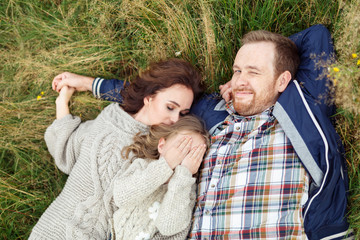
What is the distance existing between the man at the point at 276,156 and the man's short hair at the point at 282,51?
0.4 inches

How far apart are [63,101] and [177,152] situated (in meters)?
1.75

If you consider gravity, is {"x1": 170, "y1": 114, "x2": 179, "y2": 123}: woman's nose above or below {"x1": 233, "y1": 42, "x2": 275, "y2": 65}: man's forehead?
below

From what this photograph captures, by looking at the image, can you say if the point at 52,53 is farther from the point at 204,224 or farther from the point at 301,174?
the point at 301,174

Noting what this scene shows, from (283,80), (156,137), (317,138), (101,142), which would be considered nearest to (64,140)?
(101,142)

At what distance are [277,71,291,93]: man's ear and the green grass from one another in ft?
2.66

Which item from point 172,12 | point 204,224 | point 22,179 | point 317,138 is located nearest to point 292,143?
point 317,138

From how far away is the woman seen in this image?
3.10 meters

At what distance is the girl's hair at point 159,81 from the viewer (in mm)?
3464

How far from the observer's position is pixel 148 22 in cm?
403

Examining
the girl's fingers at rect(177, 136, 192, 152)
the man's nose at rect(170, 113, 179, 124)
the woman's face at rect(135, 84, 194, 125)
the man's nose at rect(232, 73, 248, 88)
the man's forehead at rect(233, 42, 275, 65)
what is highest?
the man's forehead at rect(233, 42, 275, 65)

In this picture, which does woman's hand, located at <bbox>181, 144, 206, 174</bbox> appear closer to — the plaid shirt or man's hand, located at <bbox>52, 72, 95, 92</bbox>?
the plaid shirt

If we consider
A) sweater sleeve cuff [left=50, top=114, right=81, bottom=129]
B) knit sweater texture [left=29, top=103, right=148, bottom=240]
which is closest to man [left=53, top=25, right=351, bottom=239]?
knit sweater texture [left=29, top=103, right=148, bottom=240]

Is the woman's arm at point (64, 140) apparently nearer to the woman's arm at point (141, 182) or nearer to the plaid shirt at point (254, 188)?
the woman's arm at point (141, 182)

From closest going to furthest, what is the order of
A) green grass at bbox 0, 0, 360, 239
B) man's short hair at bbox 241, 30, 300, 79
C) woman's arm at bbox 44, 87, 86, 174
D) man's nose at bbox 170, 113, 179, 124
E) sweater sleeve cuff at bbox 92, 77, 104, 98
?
man's short hair at bbox 241, 30, 300, 79 → man's nose at bbox 170, 113, 179, 124 → woman's arm at bbox 44, 87, 86, 174 → green grass at bbox 0, 0, 360, 239 → sweater sleeve cuff at bbox 92, 77, 104, 98
